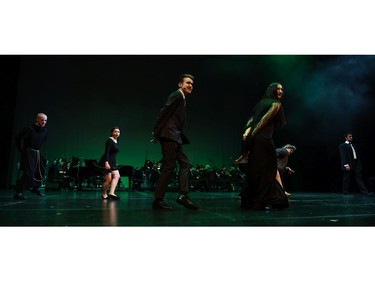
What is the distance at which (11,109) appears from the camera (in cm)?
1209

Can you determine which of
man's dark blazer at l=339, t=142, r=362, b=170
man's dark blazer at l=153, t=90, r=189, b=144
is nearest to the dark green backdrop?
man's dark blazer at l=339, t=142, r=362, b=170

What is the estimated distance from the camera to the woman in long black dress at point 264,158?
385cm

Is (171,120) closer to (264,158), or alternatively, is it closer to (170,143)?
(170,143)

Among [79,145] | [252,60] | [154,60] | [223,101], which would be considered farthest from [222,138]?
[79,145]

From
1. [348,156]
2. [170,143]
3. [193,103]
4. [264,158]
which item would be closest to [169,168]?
[170,143]

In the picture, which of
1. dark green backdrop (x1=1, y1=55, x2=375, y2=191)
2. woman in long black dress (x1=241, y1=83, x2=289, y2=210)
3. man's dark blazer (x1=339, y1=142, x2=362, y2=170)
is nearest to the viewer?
woman in long black dress (x1=241, y1=83, x2=289, y2=210)

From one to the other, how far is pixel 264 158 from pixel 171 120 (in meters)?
1.22

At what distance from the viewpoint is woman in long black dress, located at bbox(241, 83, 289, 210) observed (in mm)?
3854

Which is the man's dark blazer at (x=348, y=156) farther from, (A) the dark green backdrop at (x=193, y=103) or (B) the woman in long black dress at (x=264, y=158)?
(B) the woman in long black dress at (x=264, y=158)

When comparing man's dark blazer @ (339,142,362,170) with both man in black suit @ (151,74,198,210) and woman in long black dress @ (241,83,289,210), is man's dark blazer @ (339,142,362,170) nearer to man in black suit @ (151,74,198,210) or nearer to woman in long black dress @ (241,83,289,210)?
woman in long black dress @ (241,83,289,210)

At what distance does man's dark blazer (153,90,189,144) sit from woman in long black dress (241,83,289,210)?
2.96 feet

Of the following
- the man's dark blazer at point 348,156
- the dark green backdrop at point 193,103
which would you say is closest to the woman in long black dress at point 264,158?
the man's dark blazer at point 348,156

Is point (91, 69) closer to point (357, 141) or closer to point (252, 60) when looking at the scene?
point (252, 60)

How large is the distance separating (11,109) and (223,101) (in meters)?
8.20
